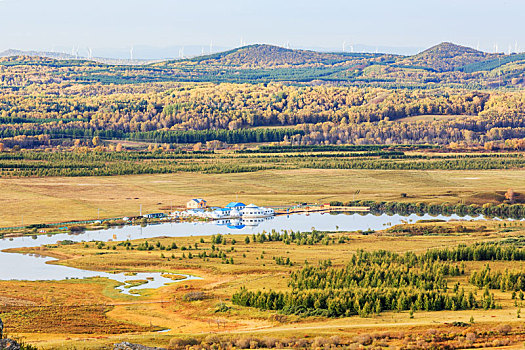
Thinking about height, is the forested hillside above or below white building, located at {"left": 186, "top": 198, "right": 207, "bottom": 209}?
above

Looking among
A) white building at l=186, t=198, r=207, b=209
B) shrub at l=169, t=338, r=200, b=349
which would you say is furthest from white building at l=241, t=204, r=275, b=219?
shrub at l=169, t=338, r=200, b=349

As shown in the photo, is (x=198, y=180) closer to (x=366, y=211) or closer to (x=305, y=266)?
(x=366, y=211)

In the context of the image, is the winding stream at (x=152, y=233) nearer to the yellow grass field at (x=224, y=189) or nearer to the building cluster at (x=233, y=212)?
the building cluster at (x=233, y=212)

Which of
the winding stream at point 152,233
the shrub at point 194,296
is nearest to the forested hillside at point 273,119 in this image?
the winding stream at point 152,233

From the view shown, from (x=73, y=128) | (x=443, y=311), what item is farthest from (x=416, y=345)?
(x=73, y=128)

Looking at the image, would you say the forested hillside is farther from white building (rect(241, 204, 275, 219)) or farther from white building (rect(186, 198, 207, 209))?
white building (rect(241, 204, 275, 219))

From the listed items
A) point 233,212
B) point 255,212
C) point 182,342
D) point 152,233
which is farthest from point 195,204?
point 182,342
